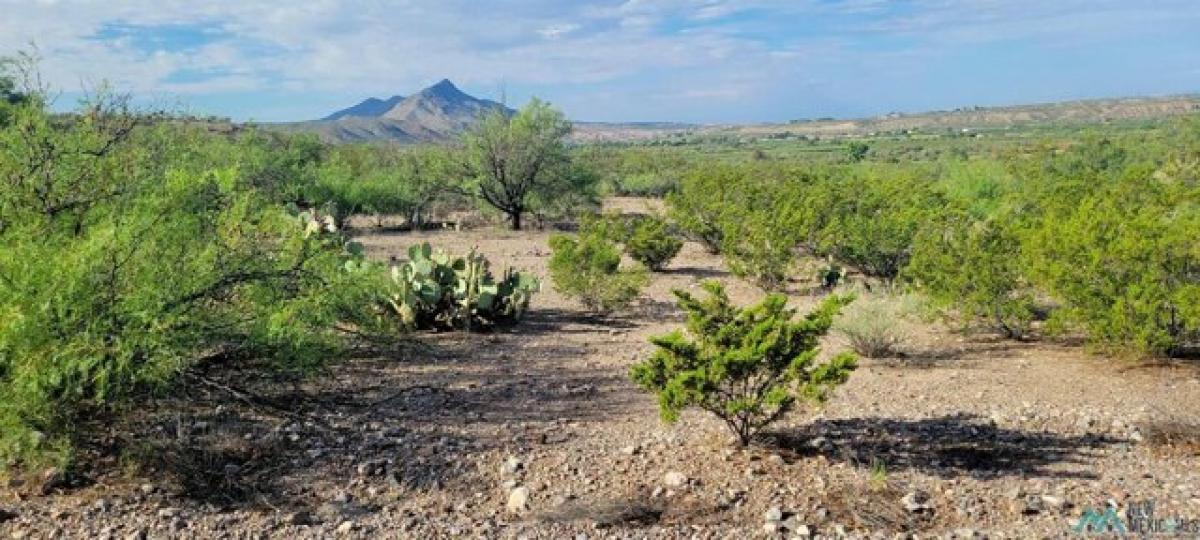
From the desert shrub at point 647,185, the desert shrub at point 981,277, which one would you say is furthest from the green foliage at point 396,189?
the desert shrub at point 981,277

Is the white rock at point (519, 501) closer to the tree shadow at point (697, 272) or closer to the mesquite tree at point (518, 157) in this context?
the tree shadow at point (697, 272)

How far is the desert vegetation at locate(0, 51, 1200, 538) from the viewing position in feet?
17.9

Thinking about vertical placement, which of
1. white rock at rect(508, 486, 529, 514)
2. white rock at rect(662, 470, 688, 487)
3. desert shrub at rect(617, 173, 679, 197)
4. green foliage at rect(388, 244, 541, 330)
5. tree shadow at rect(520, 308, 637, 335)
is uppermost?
green foliage at rect(388, 244, 541, 330)

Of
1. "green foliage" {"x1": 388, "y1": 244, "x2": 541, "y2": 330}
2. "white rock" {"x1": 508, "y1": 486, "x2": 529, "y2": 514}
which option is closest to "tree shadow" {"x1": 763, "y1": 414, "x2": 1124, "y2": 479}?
"white rock" {"x1": 508, "y1": 486, "x2": 529, "y2": 514}

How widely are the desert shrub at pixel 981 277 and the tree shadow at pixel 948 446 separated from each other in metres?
3.52

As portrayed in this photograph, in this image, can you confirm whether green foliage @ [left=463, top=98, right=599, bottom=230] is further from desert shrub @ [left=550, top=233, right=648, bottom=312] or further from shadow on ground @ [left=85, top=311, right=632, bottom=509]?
shadow on ground @ [left=85, top=311, right=632, bottom=509]

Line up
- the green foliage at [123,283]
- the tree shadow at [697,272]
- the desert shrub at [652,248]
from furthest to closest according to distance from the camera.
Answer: the desert shrub at [652,248] < the tree shadow at [697,272] < the green foliage at [123,283]

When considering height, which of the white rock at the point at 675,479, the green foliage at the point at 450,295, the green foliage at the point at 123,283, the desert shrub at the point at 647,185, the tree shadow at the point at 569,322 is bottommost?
the desert shrub at the point at 647,185

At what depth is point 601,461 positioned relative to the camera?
6230 millimetres

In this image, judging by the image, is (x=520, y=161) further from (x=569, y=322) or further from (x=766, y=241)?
(x=569, y=322)

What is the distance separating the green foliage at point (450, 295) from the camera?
10.8 m

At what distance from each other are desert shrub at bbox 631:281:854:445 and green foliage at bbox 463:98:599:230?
21158 mm

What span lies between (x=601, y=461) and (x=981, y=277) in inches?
249

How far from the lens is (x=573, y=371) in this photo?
9.16 metres
